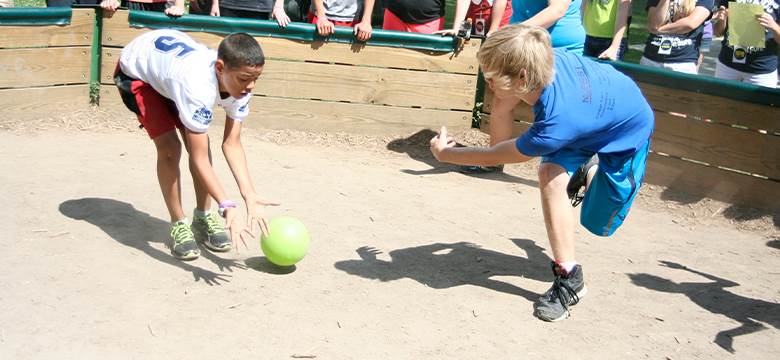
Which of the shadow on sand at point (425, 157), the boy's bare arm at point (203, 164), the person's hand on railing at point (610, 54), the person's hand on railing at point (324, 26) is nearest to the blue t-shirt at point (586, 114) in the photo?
the boy's bare arm at point (203, 164)

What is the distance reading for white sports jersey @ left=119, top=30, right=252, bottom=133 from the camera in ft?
14.9

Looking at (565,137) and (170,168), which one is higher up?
(565,137)

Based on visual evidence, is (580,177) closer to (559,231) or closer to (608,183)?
(608,183)

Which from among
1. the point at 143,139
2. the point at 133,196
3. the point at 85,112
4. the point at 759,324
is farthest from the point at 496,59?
the point at 85,112

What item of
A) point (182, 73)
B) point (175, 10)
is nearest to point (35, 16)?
point (175, 10)

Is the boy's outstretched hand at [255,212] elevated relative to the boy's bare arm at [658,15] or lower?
lower

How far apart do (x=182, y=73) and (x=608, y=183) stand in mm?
2325

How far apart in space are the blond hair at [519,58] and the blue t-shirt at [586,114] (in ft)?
0.46

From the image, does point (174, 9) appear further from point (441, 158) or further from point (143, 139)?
point (441, 158)

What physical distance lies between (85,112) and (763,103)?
5.58 metres

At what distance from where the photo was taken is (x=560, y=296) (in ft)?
15.6

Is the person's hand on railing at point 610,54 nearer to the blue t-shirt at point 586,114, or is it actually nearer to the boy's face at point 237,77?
the blue t-shirt at point 586,114

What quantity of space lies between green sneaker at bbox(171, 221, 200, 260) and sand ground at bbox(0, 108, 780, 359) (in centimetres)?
9

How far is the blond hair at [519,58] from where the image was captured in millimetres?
4109
